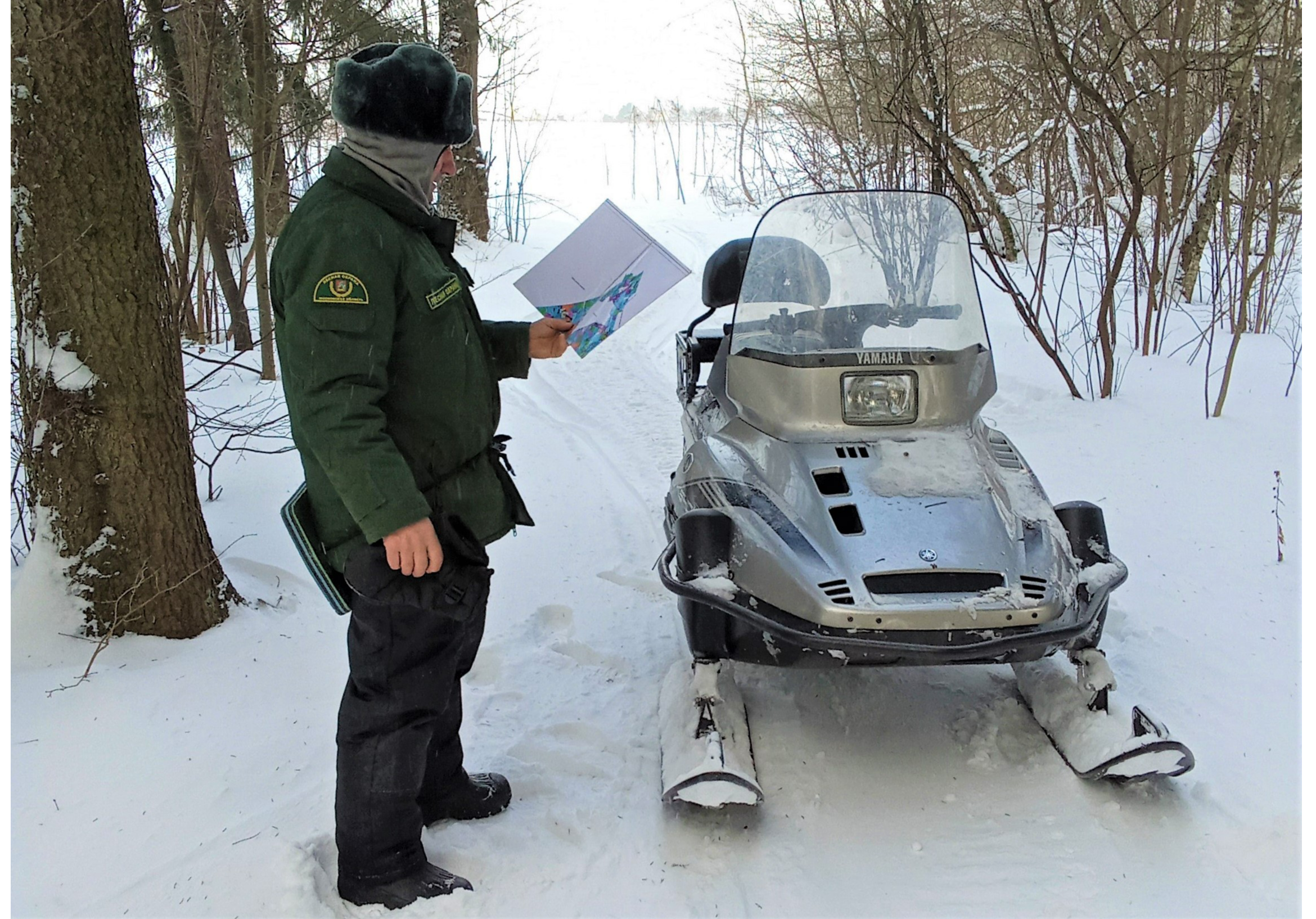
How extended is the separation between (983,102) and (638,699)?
7610 mm

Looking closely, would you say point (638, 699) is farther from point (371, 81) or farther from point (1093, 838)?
point (371, 81)

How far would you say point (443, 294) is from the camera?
1837 millimetres

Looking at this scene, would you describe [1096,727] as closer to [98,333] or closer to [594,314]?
[594,314]

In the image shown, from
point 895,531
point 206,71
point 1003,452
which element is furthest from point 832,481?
point 206,71

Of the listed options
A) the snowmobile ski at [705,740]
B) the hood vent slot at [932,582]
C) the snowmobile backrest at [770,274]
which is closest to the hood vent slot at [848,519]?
the hood vent slot at [932,582]

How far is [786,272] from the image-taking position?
9.95 ft

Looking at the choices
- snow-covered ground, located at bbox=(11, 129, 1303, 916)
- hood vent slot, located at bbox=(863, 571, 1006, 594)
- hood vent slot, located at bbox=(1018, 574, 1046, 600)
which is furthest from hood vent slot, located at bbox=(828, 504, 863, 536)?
snow-covered ground, located at bbox=(11, 129, 1303, 916)

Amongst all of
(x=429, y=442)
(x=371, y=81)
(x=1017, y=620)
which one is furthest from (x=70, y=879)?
(x=1017, y=620)

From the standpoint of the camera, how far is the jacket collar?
179 cm

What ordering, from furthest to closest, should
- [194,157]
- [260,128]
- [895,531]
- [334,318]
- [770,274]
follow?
[260,128]
[194,157]
[770,274]
[895,531]
[334,318]

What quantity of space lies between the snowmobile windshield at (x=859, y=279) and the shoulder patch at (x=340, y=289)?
4.54 feet

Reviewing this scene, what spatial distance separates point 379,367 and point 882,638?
4.14 feet

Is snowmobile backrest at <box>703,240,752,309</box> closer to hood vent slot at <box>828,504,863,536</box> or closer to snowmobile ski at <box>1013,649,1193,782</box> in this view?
hood vent slot at <box>828,504,863,536</box>

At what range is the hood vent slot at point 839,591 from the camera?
221cm
